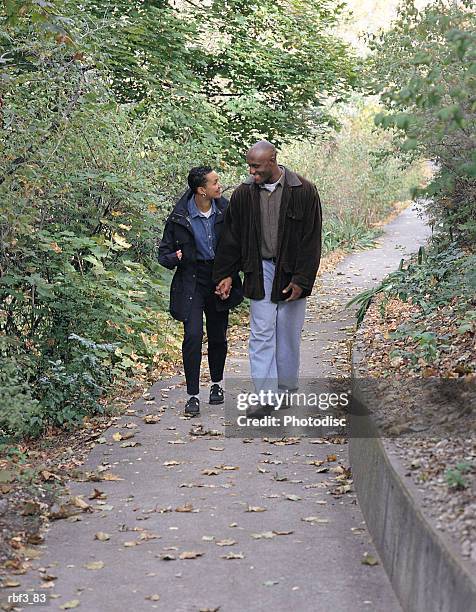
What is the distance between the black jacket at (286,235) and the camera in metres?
7.90

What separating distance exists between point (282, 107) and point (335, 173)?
8546 millimetres

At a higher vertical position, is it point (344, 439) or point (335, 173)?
point (335, 173)

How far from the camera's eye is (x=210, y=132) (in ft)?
49.5

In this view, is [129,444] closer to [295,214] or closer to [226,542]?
[295,214]

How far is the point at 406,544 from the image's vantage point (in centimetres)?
472

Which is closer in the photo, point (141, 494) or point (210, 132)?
point (141, 494)

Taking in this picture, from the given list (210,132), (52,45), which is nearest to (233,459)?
(52,45)

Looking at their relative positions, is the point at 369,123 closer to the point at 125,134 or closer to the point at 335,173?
the point at 335,173

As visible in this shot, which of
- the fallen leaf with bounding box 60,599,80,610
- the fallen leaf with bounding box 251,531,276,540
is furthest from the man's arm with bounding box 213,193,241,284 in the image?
the fallen leaf with bounding box 60,599,80,610

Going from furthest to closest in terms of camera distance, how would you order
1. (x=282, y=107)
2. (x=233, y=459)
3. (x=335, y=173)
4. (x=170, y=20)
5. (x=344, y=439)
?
(x=335, y=173)
(x=282, y=107)
(x=170, y=20)
(x=344, y=439)
(x=233, y=459)

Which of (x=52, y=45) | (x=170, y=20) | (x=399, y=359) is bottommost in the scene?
(x=399, y=359)

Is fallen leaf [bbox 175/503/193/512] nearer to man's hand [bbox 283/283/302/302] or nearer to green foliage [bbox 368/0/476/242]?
man's hand [bbox 283/283/302/302]

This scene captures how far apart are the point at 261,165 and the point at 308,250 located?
0.76 m

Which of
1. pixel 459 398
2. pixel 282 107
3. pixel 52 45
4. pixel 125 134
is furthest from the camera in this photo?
pixel 282 107
